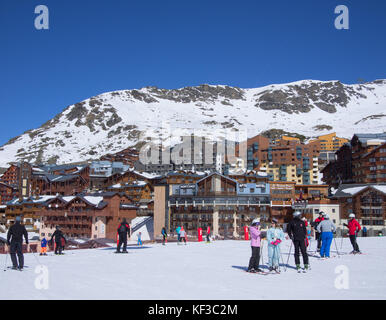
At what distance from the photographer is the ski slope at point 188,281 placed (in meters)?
9.56

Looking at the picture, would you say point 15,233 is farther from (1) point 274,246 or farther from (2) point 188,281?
(1) point 274,246

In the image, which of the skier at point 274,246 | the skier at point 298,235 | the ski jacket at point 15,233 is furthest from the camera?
the ski jacket at point 15,233

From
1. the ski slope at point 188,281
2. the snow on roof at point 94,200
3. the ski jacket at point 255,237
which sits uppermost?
the snow on roof at point 94,200

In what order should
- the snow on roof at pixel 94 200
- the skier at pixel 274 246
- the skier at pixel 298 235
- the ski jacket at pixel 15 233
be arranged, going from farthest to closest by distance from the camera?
the snow on roof at pixel 94 200
the ski jacket at pixel 15 233
the skier at pixel 298 235
the skier at pixel 274 246

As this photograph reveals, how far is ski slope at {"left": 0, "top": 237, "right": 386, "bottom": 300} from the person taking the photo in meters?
9.56

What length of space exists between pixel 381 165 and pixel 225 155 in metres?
78.3

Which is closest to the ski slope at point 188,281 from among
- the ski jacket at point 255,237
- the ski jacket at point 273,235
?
the ski jacket at point 255,237

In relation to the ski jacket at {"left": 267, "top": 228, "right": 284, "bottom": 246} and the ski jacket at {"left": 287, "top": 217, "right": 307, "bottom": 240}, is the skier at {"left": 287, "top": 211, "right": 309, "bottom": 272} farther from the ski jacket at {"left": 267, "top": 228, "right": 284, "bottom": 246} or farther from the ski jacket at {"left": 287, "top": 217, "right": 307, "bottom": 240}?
the ski jacket at {"left": 267, "top": 228, "right": 284, "bottom": 246}

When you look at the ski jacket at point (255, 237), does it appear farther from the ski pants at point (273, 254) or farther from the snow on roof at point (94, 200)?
the snow on roof at point (94, 200)

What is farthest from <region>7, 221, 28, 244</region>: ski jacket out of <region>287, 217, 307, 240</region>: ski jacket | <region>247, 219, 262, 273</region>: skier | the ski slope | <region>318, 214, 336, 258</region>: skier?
<region>318, 214, 336, 258</region>: skier

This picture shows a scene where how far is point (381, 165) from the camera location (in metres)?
85.8
